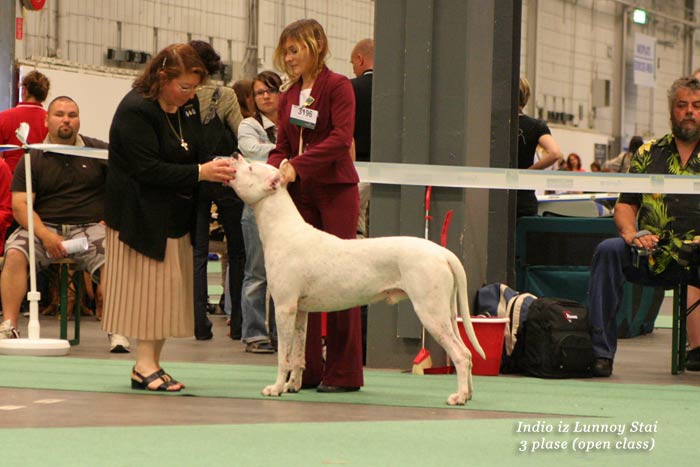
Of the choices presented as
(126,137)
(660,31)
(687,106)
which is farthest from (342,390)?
(660,31)

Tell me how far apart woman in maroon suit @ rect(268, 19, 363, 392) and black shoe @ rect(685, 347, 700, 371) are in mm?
2084

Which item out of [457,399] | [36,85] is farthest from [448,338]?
[36,85]

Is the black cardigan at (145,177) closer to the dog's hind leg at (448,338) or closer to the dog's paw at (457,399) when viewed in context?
the dog's hind leg at (448,338)

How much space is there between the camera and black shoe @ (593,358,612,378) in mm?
6031

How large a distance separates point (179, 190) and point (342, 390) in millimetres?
1095

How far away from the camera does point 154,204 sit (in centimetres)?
500

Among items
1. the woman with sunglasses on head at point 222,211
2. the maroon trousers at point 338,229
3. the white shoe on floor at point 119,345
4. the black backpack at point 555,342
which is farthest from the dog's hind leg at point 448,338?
the woman with sunglasses on head at point 222,211

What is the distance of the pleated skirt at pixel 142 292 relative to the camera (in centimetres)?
504

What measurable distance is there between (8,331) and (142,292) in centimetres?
221

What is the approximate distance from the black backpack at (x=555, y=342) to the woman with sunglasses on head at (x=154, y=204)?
5.87 feet

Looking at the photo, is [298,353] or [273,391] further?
[298,353]

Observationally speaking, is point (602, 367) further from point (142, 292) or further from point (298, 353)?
point (142, 292)

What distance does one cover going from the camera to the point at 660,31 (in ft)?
93.7

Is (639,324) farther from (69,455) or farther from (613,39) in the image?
(613,39)
